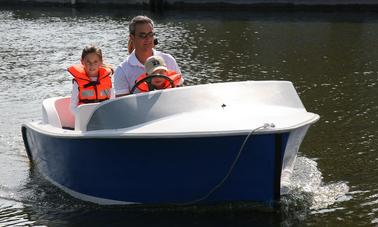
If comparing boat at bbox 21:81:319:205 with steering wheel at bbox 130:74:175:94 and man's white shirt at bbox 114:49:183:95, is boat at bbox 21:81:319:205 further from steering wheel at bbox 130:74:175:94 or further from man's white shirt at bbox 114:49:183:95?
→ man's white shirt at bbox 114:49:183:95

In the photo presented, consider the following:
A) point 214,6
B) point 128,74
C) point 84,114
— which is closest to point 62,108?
point 128,74

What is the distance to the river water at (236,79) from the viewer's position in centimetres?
608

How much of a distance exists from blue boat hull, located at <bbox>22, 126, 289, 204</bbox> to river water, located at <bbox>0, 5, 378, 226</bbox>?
254 mm

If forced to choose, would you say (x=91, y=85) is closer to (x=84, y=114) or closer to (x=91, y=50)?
(x=91, y=50)

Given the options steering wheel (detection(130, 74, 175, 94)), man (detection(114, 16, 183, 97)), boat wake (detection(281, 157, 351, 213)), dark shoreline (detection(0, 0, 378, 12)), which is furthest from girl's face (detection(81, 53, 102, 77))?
dark shoreline (detection(0, 0, 378, 12))

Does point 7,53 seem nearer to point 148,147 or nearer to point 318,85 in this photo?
point 318,85

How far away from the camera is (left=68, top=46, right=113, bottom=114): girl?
265 inches

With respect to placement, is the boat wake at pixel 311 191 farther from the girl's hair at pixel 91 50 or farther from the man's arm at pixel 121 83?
the girl's hair at pixel 91 50

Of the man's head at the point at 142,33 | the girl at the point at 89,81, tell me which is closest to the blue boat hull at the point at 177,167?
the girl at the point at 89,81

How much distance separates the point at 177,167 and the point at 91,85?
1.65 m

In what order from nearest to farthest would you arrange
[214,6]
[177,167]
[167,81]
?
[177,167]
[167,81]
[214,6]

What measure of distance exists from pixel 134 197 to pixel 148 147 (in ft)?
2.19

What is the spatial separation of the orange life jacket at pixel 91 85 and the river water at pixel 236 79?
1.02 meters

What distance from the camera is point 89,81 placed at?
267 inches
